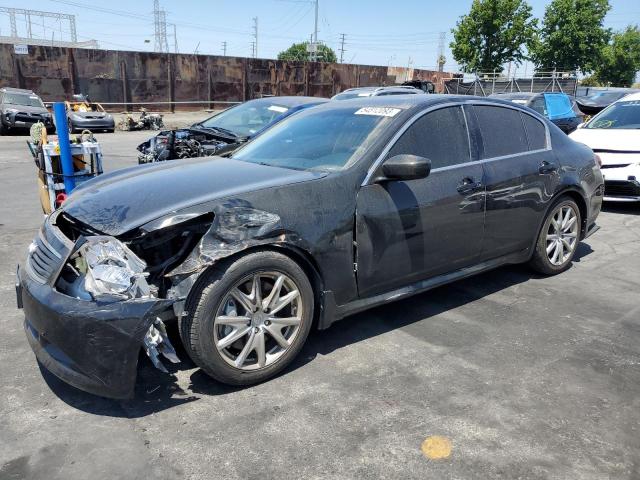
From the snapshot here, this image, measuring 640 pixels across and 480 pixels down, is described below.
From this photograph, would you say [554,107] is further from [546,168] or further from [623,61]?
[623,61]

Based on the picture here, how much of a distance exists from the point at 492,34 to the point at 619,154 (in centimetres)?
3672

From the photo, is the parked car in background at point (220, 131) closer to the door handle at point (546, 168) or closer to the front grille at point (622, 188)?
the door handle at point (546, 168)

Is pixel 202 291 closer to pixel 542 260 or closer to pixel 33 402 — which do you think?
pixel 33 402

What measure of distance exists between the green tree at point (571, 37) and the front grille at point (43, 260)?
4436 cm

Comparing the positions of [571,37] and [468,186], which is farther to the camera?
[571,37]

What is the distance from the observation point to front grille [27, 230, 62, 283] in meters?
3.03

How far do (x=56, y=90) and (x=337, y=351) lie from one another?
1048 inches

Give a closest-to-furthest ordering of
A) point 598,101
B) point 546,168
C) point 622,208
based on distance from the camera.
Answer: point 546,168 < point 622,208 < point 598,101

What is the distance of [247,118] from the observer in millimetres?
8664

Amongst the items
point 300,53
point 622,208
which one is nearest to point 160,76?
point 622,208

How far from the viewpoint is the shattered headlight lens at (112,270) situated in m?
2.77

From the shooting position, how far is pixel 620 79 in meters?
53.9

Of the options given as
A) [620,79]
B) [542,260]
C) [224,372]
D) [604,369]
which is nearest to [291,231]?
[224,372]

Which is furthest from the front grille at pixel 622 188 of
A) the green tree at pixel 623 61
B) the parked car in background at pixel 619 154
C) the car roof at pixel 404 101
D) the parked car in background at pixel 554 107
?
the green tree at pixel 623 61
